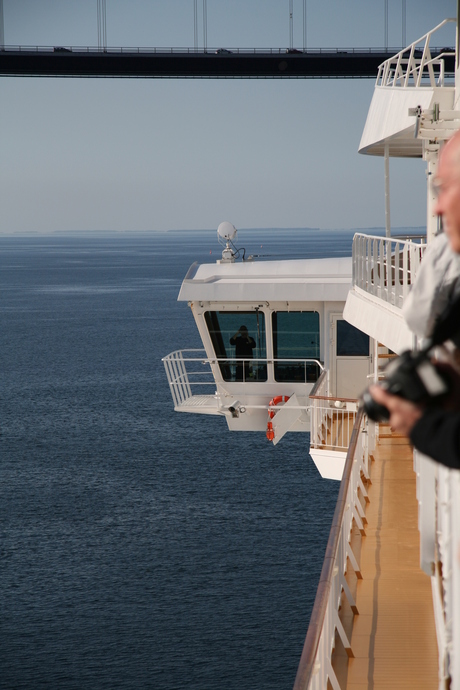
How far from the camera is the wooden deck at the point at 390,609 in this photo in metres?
6.23

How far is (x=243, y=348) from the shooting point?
20.1m

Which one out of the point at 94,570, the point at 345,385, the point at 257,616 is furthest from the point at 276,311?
the point at 94,570

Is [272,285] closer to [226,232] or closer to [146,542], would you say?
[226,232]

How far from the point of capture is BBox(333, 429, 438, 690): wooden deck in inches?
245

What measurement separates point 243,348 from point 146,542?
12.5m

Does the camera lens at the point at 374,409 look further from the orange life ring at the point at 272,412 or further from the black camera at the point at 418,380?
the orange life ring at the point at 272,412

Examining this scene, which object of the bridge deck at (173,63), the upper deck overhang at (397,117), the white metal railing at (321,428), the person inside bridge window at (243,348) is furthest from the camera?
the bridge deck at (173,63)

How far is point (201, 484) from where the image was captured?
36.4m

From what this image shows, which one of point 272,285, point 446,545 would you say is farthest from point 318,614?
point 272,285

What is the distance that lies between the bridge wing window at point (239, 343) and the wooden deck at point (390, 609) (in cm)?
915

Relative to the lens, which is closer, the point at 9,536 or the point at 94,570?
the point at 94,570

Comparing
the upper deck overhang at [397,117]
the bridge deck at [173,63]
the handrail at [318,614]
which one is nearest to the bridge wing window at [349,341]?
the upper deck overhang at [397,117]

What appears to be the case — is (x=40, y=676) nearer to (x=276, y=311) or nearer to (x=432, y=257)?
(x=276, y=311)

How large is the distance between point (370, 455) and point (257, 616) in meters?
13.1
